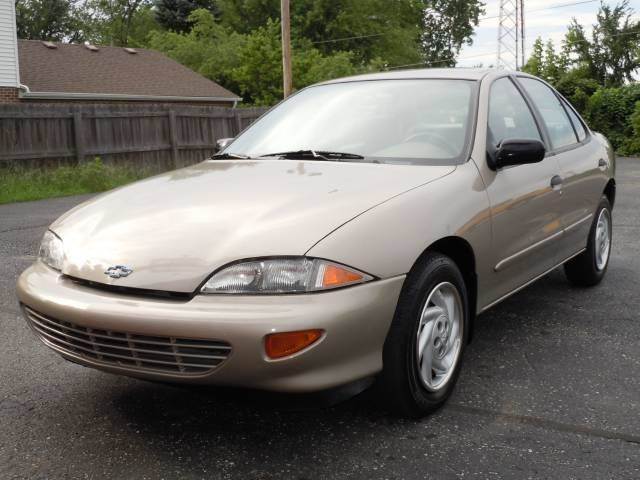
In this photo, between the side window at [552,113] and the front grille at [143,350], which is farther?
the side window at [552,113]

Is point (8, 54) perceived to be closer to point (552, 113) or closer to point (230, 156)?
point (230, 156)

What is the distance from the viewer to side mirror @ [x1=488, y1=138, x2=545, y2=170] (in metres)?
3.66

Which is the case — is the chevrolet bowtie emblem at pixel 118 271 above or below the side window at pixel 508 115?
below

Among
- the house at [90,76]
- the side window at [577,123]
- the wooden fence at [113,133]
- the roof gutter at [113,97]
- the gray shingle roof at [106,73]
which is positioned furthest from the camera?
the gray shingle roof at [106,73]

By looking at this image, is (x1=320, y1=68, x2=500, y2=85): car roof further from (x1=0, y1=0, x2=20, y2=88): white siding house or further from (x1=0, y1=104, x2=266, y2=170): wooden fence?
(x1=0, y1=0, x2=20, y2=88): white siding house

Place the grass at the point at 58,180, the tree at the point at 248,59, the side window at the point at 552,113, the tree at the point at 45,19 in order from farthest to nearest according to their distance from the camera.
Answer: the tree at the point at 45,19 < the tree at the point at 248,59 < the grass at the point at 58,180 < the side window at the point at 552,113

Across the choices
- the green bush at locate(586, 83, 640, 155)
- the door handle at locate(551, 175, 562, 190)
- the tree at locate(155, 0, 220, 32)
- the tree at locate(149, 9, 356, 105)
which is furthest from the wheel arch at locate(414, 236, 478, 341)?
the tree at locate(155, 0, 220, 32)

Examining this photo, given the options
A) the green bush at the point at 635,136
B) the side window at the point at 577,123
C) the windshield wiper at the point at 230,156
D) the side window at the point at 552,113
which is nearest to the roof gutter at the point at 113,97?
the green bush at the point at 635,136

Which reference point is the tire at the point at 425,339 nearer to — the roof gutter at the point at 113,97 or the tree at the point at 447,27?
the roof gutter at the point at 113,97

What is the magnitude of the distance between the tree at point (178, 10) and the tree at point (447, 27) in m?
25.8

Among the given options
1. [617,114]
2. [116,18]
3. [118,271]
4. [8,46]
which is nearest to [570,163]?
[118,271]

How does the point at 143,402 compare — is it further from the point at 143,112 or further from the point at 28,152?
the point at 143,112

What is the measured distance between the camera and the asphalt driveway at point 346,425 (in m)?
2.78

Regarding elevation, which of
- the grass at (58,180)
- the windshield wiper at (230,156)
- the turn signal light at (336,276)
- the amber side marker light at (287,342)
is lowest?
the grass at (58,180)
